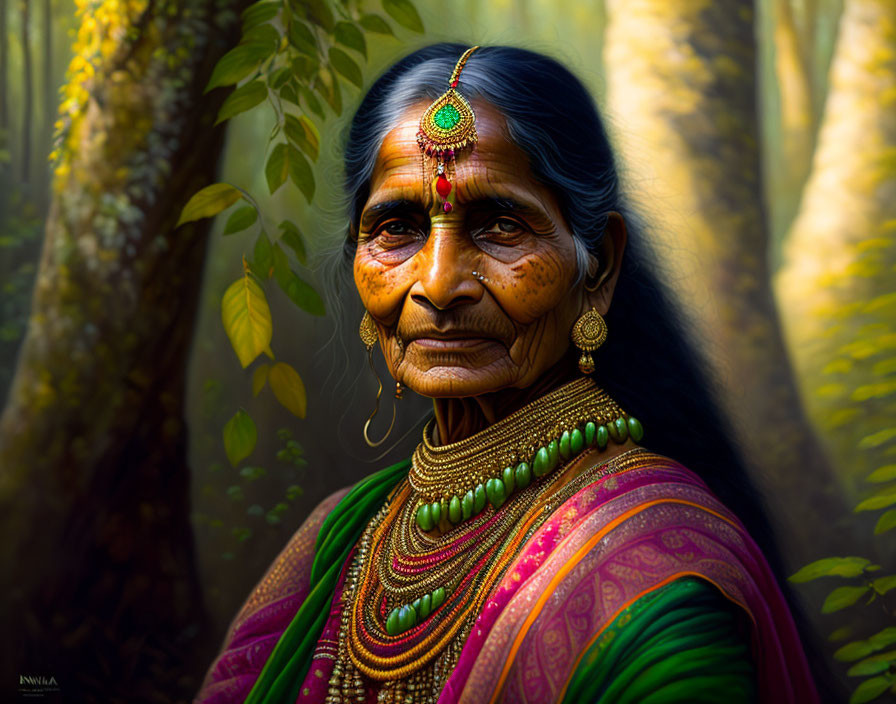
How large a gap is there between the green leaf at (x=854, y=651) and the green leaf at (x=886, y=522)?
0.26m

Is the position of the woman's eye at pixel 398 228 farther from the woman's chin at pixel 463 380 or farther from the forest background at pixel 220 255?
the forest background at pixel 220 255

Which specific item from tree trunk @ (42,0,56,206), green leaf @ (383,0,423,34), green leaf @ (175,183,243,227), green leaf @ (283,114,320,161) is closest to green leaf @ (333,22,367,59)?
green leaf @ (383,0,423,34)

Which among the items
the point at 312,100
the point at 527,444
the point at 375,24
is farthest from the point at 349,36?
the point at 527,444

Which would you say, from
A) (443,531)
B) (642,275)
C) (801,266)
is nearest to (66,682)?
(443,531)

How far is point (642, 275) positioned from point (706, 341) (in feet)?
1.05

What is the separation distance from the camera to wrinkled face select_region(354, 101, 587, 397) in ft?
4.87

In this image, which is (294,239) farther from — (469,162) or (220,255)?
(469,162)

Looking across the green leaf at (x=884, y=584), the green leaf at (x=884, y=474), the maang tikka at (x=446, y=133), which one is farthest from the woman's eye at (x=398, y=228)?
the green leaf at (x=884, y=584)

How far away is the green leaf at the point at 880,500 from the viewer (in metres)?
1.87

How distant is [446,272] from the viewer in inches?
57.7

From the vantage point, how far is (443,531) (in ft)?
5.31

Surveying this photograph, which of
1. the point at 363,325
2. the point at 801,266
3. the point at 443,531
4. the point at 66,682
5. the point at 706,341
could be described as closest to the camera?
the point at 443,531

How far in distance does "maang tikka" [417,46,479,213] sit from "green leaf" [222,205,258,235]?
3.63 ft

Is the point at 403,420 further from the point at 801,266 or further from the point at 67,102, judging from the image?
the point at 67,102
